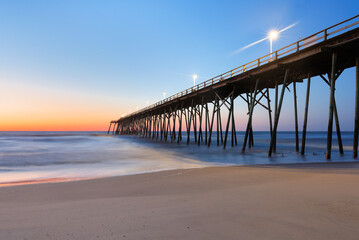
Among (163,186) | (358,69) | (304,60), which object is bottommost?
(163,186)

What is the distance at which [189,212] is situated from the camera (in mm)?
2883

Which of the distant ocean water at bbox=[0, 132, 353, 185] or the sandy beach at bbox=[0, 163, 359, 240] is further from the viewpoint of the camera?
the distant ocean water at bbox=[0, 132, 353, 185]

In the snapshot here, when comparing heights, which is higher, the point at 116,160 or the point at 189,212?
the point at 189,212

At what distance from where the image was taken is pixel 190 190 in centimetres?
420

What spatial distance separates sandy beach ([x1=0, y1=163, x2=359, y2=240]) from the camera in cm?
228

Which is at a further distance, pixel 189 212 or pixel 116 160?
pixel 116 160

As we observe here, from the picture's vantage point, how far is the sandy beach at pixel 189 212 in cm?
228

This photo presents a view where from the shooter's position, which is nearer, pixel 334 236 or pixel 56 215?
pixel 334 236

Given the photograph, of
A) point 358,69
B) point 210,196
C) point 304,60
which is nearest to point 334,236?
point 210,196

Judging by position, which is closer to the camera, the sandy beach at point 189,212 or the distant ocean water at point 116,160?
the sandy beach at point 189,212

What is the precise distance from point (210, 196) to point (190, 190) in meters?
0.61

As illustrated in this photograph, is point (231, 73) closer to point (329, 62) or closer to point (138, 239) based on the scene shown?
point (329, 62)

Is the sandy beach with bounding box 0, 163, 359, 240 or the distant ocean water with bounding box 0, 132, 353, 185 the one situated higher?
the sandy beach with bounding box 0, 163, 359, 240

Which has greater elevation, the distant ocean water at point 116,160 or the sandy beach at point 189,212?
the sandy beach at point 189,212
